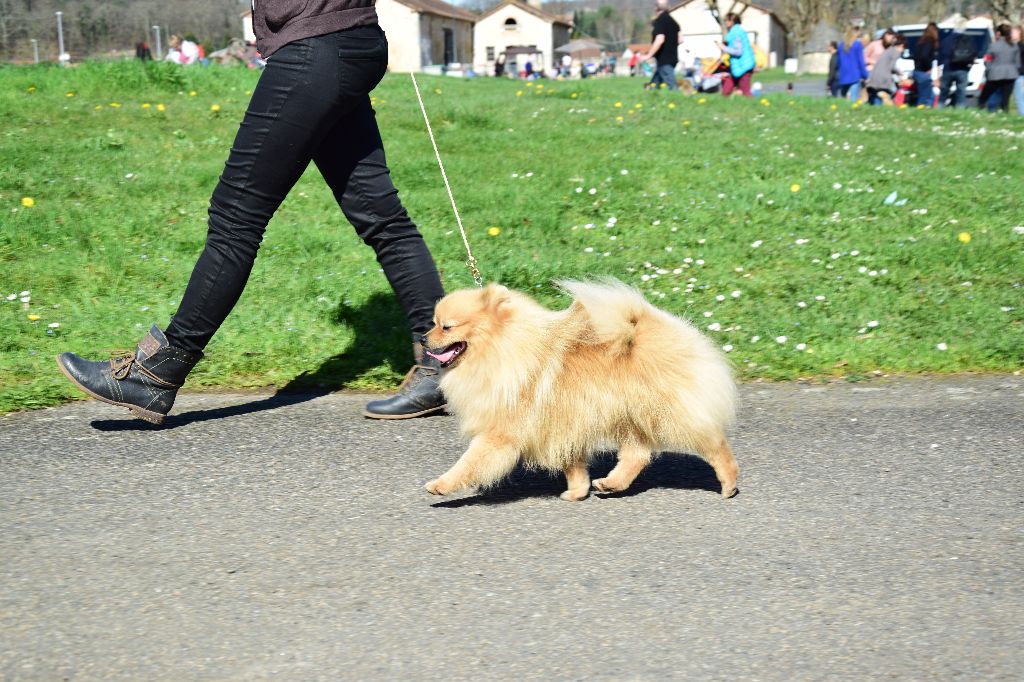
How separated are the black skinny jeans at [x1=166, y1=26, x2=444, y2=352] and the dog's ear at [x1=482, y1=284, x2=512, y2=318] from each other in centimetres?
100

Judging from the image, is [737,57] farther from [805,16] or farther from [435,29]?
[435,29]

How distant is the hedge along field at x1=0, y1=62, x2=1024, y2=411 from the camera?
5211mm

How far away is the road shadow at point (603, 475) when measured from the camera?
3.53 metres

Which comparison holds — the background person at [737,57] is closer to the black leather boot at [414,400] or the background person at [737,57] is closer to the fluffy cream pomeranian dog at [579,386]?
the black leather boot at [414,400]

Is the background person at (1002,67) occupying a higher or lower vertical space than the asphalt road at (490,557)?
higher

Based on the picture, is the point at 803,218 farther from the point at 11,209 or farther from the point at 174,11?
the point at 174,11

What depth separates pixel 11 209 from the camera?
6996 mm

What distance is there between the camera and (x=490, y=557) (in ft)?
9.65

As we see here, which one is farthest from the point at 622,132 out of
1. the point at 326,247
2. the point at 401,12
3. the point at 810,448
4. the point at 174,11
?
the point at 401,12

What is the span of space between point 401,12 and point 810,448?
6425 centimetres

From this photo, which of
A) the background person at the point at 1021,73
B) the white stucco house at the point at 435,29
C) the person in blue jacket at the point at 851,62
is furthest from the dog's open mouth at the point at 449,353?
the white stucco house at the point at 435,29

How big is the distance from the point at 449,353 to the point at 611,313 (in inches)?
22.8

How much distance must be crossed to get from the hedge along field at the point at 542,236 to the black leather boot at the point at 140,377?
471 mm

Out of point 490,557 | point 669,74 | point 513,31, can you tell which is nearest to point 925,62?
point 669,74
